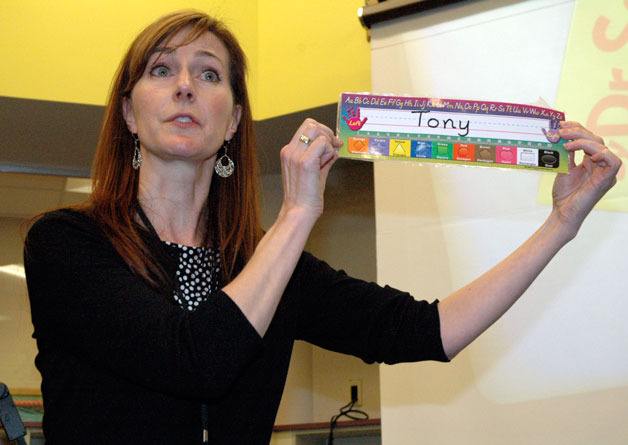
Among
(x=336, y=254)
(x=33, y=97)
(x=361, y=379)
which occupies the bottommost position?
(x=361, y=379)

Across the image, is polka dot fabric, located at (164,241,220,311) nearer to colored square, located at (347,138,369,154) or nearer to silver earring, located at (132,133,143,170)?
silver earring, located at (132,133,143,170)

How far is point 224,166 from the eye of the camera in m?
1.52

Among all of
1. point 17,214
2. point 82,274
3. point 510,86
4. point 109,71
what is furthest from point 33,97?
point 82,274

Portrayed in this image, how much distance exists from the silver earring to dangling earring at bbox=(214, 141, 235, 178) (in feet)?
0.44

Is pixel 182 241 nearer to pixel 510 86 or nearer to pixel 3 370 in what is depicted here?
pixel 510 86

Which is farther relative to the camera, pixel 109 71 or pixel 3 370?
pixel 3 370

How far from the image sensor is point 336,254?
447 centimetres

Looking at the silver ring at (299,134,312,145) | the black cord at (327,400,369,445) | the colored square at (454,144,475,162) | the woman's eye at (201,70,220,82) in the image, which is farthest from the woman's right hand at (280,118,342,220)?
the black cord at (327,400,369,445)

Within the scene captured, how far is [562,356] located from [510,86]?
673mm

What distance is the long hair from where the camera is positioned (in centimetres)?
129

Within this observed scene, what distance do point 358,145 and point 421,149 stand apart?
0.09 metres

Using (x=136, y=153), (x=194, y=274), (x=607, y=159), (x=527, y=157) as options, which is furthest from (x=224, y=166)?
(x=607, y=159)

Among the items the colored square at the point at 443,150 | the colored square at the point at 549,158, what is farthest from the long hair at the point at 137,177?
the colored square at the point at 549,158

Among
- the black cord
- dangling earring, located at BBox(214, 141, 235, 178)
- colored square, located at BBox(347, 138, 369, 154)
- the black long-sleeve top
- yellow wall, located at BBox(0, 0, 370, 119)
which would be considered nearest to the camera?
the black long-sleeve top
